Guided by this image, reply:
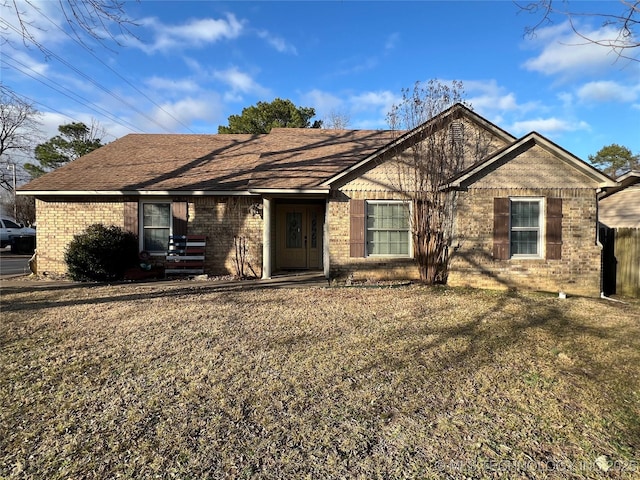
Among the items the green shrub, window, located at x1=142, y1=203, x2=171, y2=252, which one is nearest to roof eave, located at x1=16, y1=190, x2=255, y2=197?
window, located at x1=142, y1=203, x2=171, y2=252

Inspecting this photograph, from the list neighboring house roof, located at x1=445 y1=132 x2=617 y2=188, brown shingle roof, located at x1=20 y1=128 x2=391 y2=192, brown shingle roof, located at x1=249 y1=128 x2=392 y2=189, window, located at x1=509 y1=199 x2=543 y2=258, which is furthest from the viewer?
brown shingle roof, located at x1=20 y1=128 x2=391 y2=192

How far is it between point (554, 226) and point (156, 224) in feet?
37.6

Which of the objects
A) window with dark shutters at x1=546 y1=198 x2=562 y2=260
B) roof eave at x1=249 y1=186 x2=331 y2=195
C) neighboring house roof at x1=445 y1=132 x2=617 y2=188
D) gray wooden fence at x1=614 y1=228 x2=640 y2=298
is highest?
neighboring house roof at x1=445 y1=132 x2=617 y2=188

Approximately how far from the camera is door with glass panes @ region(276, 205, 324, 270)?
13.4 meters

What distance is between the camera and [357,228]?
10.9 metres

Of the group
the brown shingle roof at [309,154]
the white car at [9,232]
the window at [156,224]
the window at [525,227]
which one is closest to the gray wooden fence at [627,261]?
the window at [525,227]

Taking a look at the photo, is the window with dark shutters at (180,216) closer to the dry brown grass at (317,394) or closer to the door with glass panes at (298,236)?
the door with glass panes at (298,236)

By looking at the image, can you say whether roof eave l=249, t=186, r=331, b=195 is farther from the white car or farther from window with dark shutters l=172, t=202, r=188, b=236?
the white car

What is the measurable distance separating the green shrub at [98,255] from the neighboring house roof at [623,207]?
1580cm

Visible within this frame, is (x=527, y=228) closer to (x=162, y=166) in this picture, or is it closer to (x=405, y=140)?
(x=405, y=140)

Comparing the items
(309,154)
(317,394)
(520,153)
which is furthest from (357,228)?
(317,394)

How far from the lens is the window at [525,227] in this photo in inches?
396

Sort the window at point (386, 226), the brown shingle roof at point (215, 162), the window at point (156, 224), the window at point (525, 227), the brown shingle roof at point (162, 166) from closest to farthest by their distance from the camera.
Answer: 1. the window at point (525, 227)
2. the window at point (386, 226)
3. the brown shingle roof at point (215, 162)
4. the brown shingle roof at point (162, 166)
5. the window at point (156, 224)

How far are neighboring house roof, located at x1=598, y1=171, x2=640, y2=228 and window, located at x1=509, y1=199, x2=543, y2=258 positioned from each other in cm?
470
